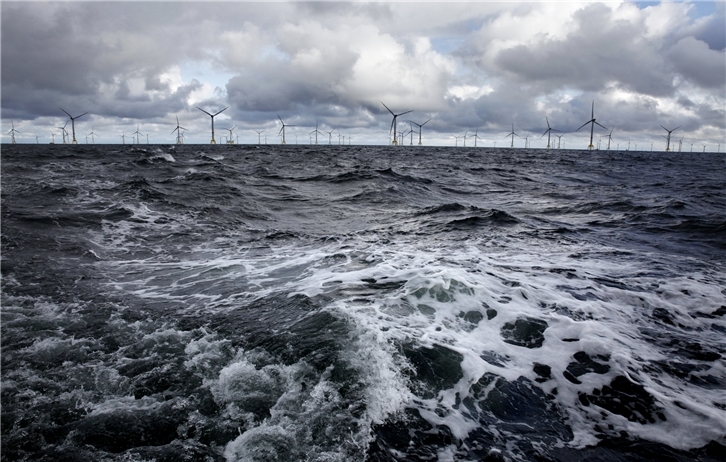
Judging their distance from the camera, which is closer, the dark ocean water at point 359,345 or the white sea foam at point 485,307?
the dark ocean water at point 359,345

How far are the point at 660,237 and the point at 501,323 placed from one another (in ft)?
30.8

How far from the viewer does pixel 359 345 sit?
550 centimetres

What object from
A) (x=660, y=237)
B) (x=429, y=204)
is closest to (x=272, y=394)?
(x=660, y=237)

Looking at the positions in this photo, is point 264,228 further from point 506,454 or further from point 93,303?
point 506,454

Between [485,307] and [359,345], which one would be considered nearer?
[359,345]

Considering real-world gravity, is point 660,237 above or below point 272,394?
above

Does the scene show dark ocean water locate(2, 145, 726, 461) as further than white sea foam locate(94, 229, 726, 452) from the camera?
No

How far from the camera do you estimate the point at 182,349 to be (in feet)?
17.7

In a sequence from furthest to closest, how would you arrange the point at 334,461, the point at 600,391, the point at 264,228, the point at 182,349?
the point at 264,228
the point at 182,349
the point at 600,391
the point at 334,461

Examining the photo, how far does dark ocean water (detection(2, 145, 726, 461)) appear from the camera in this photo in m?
3.92

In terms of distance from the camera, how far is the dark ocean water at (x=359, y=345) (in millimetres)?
3924

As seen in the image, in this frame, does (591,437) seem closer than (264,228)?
Yes

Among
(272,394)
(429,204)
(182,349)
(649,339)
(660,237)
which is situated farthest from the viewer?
(429,204)

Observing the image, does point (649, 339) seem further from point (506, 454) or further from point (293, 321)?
point (293, 321)
